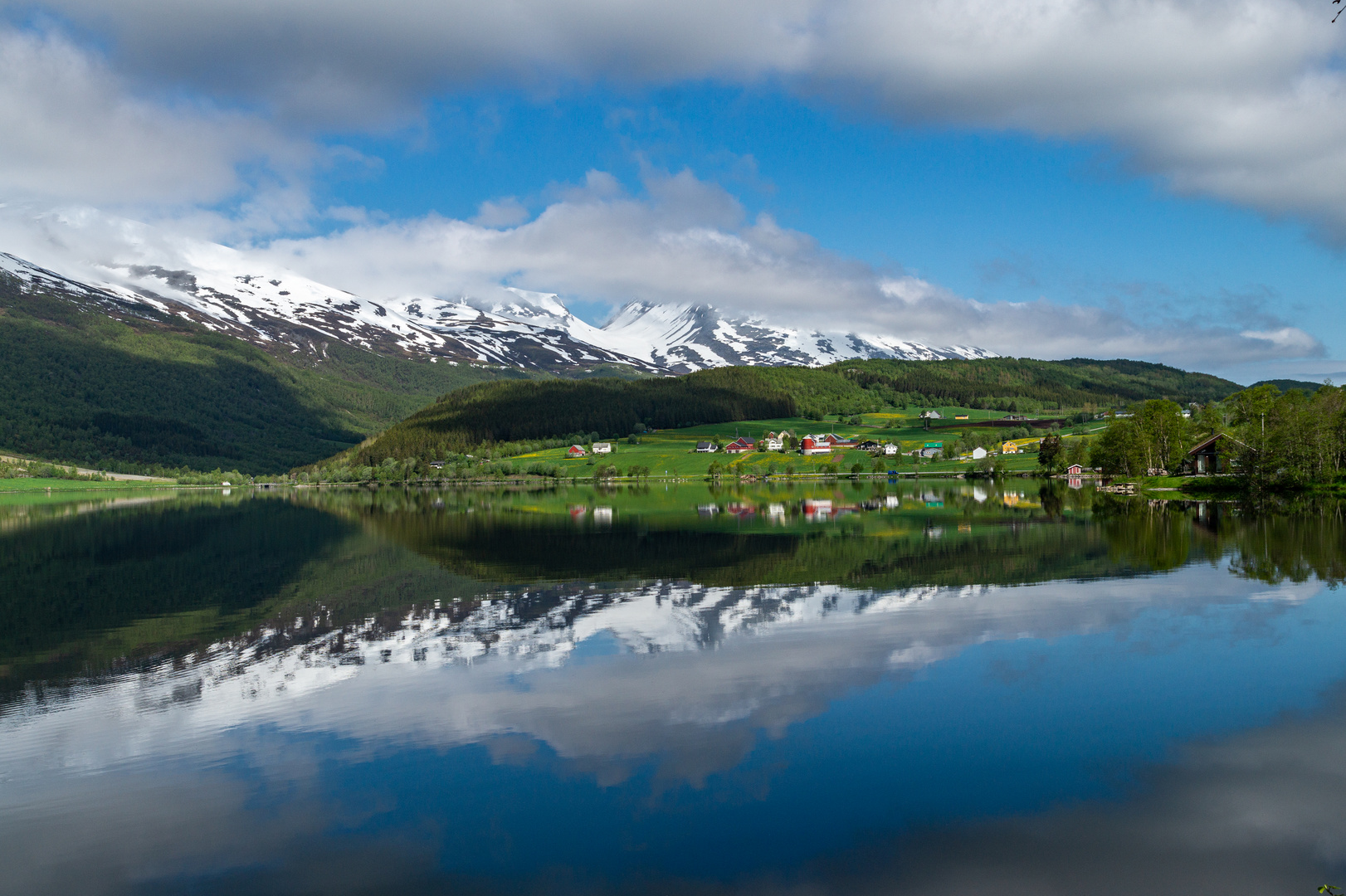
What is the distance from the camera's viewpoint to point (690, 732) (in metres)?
15.0

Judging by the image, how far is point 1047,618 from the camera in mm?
23438

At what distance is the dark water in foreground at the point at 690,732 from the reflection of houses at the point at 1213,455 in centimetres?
5630

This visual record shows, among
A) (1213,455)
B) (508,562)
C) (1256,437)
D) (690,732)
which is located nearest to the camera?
(690,732)

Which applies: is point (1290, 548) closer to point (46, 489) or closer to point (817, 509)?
point (817, 509)

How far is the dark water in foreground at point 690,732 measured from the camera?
10.7 metres

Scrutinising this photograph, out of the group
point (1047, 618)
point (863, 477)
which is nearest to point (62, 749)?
point (1047, 618)

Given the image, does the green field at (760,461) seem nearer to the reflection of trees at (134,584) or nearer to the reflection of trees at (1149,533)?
the reflection of trees at (1149,533)

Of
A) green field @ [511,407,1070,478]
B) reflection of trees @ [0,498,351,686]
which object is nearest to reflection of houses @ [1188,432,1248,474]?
green field @ [511,407,1070,478]

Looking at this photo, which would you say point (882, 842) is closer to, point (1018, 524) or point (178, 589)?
point (178, 589)

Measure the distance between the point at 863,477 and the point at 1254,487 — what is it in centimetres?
8296

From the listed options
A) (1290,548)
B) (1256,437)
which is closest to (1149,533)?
(1290,548)

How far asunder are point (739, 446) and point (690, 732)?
179 meters

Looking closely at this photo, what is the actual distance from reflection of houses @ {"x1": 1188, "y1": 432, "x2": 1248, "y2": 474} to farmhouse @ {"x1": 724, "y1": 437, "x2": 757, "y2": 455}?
99.4m

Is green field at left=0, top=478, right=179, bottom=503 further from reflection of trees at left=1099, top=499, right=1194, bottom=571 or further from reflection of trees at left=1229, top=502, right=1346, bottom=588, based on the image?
reflection of trees at left=1229, top=502, right=1346, bottom=588
